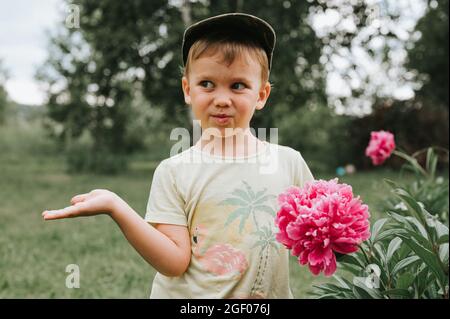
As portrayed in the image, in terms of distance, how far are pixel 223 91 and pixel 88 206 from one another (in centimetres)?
47

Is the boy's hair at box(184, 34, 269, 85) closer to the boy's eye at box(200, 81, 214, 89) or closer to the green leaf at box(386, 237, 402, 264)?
the boy's eye at box(200, 81, 214, 89)

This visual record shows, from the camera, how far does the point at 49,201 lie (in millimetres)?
8422

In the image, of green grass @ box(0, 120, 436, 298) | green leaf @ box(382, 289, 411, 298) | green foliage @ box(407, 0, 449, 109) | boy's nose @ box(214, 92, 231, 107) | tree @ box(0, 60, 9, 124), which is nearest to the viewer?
boy's nose @ box(214, 92, 231, 107)

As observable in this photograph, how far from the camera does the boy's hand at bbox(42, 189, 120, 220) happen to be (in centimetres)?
114

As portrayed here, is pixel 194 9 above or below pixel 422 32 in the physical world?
below

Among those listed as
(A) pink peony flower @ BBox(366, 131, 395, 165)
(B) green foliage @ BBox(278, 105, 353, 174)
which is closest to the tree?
(B) green foliage @ BBox(278, 105, 353, 174)

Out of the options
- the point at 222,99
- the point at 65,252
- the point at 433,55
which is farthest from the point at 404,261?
the point at 433,55

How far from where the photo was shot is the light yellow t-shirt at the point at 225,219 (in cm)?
137

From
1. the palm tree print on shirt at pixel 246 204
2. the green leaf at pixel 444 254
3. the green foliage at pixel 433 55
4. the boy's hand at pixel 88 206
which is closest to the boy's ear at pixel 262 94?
the palm tree print on shirt at pixel 246 204

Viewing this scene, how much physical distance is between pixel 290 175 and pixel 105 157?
45.1 feet

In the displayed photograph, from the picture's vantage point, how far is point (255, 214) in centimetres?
138
